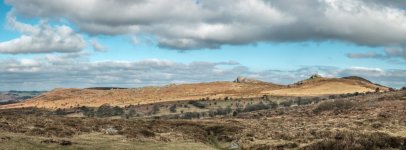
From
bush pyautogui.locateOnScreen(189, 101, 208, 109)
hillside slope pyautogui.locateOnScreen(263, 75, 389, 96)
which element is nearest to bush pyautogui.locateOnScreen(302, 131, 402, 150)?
bush pyautogui.locateOnScreen(189, 101, 208, 109)

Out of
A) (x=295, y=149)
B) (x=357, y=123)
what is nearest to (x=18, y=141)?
(x=295, y=149)

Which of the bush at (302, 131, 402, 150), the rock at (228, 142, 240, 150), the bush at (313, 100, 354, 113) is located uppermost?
the bush at (313, 100, 354, 113)

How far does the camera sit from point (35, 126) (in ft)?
162

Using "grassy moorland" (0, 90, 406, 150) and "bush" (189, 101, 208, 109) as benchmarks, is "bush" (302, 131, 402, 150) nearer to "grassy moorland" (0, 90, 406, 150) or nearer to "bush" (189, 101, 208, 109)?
"grassy moorland" (0, 90, 406, 150)

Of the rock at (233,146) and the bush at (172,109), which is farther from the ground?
the bush at (172,109)

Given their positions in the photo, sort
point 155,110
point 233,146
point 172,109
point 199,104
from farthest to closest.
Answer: point 199,104 < point 155,110 < point 172,109 < point 233,146

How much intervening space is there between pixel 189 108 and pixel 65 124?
8164 centimetres

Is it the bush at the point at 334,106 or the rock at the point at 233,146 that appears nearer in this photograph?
the rock at the point at 233,146

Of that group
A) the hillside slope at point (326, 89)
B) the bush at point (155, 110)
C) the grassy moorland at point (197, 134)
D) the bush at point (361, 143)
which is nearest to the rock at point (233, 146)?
the grassy moorland at point (197, 134)

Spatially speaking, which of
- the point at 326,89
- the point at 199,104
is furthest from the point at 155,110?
the point at 326,89

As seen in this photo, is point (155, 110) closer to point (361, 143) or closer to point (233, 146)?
point (233, 146)

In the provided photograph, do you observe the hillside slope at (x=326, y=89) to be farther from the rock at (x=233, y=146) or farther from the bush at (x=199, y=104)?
the rock at (x=233, y=146)

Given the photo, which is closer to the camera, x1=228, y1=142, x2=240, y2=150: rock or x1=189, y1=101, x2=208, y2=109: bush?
x1=228, y1=142, x2=240, y2=150: rock

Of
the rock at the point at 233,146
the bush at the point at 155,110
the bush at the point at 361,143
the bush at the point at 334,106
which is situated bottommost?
the rock at the point at 233,146
